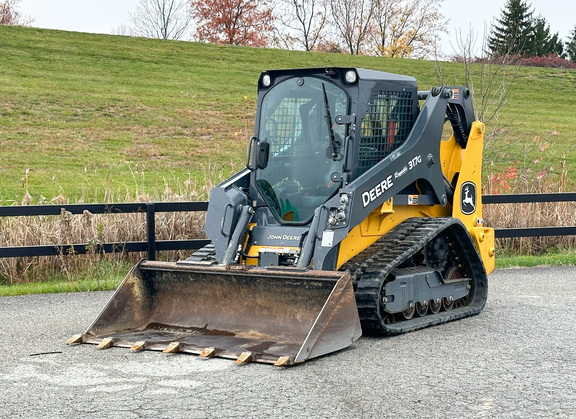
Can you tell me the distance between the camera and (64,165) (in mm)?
→ 21484

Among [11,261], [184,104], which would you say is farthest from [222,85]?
[11,261]

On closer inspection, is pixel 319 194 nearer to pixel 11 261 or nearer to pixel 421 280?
pixel 421 280

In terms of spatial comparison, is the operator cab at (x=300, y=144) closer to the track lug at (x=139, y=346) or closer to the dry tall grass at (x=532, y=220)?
the track lug at (x=139, y=346)

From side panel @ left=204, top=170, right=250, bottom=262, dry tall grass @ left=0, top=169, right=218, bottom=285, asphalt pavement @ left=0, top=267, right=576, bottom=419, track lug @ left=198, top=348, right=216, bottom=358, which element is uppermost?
side panel @ left=204, top=170, right=250, bottom=262

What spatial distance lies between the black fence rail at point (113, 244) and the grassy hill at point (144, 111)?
159 centimetres

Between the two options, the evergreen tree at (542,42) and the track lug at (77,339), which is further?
the evergreen tree at (542,42)

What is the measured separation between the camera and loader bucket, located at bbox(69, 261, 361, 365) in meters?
Answer: 7.03

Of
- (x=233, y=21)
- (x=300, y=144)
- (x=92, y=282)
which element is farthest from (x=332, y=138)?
(x=233, y=21)

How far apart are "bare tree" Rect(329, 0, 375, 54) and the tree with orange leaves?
169 inches

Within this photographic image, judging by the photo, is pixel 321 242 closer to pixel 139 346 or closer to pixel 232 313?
pixel 232 313

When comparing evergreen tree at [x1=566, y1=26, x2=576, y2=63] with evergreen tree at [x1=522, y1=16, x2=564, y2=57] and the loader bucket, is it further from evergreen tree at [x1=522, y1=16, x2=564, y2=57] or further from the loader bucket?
the loader bucket

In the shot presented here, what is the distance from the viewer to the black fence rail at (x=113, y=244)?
35.5 ft

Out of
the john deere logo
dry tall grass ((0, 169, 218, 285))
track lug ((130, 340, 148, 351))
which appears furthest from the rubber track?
dry tall grass ((0, 169, 218, 285))

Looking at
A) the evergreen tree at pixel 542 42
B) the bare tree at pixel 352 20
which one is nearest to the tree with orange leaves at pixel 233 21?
the bare tree at pixel 352 20
